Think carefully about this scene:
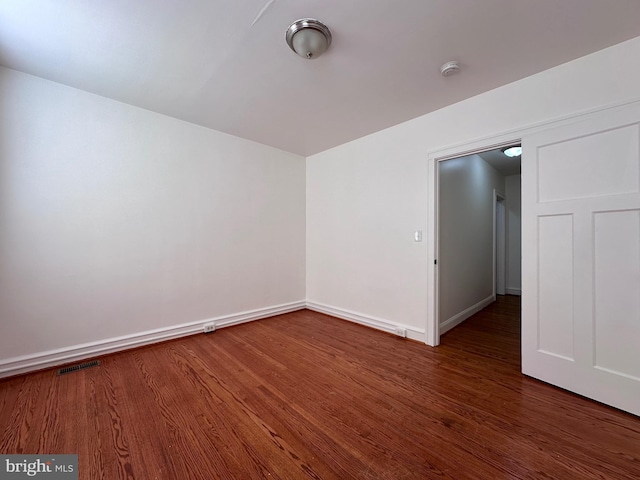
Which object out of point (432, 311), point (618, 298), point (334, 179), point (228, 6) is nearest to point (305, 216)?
point (334, 179)

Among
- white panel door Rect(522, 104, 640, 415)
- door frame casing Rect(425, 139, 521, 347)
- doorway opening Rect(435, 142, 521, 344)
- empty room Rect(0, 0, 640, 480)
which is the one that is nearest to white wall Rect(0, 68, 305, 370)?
empty room Rect(0, 0, 640, 480)

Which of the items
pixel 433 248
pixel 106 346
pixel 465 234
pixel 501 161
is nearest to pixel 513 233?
pixel 501 161

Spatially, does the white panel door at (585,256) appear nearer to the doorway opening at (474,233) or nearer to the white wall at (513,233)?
the doorway opening at (474,233)

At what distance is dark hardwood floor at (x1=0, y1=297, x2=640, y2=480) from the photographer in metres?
1.31

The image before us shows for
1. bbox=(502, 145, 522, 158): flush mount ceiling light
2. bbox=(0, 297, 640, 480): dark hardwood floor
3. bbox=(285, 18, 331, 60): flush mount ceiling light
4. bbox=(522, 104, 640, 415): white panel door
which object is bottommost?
bbox=(0, 297, 640, 480): dark hardwood floor

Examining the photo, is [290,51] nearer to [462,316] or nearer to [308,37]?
[308,37]

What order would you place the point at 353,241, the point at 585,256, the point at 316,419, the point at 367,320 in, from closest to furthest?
the point at 316,419
the point at 585,256
the point at 367,320
the point at 353,241

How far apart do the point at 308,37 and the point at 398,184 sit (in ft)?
6.12

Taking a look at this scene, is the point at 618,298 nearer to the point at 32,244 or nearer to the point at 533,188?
the point at 533,188

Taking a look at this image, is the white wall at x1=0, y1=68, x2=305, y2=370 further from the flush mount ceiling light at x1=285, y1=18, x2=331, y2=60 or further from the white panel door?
the white panel door

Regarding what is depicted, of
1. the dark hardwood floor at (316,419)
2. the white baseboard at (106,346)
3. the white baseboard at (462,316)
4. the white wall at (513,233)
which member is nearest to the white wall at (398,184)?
the white baseboard at (462,316)

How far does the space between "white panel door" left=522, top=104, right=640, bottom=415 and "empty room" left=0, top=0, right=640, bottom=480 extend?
12 mm

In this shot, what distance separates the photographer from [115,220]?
261 centimetres

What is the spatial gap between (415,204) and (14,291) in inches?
156
